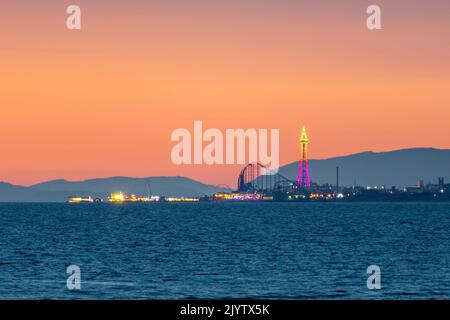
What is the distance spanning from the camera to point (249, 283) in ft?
182

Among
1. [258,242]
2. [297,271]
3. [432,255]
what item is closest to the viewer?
[297,271]

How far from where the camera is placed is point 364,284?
179 feet

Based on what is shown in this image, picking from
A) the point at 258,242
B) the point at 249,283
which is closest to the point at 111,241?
the point at 258,242
